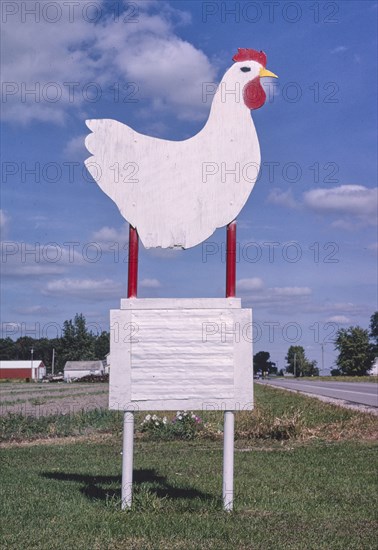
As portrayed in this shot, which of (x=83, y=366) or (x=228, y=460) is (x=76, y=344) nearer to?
(x=83, y=366)

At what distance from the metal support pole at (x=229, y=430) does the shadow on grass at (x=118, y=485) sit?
0.44 m

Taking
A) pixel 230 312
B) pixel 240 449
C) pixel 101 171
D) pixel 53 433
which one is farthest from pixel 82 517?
pixel 53 433

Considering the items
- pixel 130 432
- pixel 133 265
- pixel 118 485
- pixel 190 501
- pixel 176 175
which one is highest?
pixel 176 175

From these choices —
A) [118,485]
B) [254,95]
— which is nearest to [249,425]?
[118,485]

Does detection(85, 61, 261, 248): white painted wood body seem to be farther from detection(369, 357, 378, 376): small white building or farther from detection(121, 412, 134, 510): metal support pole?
detection(369, 357, 378, 376): small white building

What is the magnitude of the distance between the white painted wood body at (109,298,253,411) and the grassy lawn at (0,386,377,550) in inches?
41.8

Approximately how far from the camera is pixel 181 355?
7648 millimetres

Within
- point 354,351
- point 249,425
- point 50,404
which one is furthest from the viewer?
point 354,351

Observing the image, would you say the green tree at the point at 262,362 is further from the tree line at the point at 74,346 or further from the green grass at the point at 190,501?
the green grass at the point at 190,501

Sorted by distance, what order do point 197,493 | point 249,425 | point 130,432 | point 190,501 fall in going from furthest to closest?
point 249,425, point 197,493, point 190,501, point 130,432

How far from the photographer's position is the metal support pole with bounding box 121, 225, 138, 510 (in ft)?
24.6

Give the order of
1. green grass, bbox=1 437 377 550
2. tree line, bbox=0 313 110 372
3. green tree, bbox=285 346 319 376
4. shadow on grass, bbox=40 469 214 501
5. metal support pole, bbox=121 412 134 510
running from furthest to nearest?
1. green tree, bbox=285 346 319 376
2. tree line, bbox=0 313 110 372
3. shadow on grass, bbox=40 469 214 501
4. metal support pole, bbox=121 412 134 510
5. green grass, bbox=1 437 377 550

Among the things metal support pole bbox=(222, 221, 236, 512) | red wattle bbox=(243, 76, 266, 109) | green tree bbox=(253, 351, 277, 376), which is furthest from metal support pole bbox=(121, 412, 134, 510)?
green tree bbox=(253, 351, 277, 376)

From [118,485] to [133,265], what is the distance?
3.06 meters
